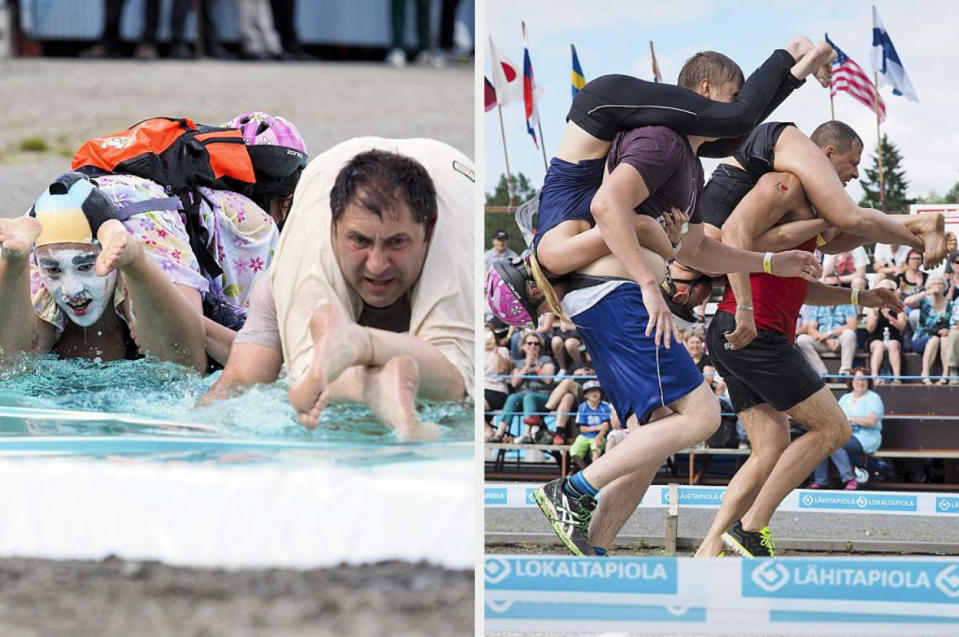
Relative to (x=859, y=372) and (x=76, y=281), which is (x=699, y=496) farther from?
(x=76, y=281)

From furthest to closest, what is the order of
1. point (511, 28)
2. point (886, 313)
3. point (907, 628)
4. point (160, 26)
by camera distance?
point (160, 26), point (886, 313), point (511, 28), point (907, 628)

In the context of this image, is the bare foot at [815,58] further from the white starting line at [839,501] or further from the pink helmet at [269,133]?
the pink helmet at [269,133]

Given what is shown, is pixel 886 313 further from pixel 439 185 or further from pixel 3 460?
pixel 3 460

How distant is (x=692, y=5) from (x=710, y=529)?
130 cm

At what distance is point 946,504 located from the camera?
10.8 feet

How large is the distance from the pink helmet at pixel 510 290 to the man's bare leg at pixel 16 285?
1179 mm

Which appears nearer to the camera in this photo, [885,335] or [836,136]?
[836,136]

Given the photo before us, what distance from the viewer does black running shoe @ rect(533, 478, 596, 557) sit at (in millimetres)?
3115

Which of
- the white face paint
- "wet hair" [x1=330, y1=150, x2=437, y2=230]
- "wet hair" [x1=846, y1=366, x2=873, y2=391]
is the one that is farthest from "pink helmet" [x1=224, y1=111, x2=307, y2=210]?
"wet hair" [x1=846, y1=366, x2=873, y2=391]

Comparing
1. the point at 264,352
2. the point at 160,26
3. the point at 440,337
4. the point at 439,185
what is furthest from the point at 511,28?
the point at 160,26

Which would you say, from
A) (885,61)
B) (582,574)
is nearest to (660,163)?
(885,61)

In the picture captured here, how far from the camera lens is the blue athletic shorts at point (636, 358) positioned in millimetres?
3084

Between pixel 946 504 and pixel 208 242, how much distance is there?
2.17 metres

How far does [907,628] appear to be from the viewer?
2.83m
